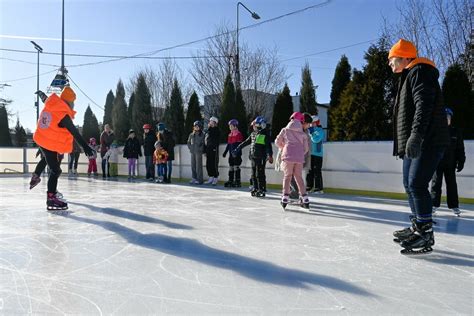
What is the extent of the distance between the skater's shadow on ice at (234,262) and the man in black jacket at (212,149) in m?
5.58

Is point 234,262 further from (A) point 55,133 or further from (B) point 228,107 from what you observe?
(B) point 228,107

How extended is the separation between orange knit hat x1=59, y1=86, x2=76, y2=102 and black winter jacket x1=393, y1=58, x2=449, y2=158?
397cm

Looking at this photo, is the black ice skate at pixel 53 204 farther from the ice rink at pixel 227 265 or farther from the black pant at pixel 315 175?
the black pant at pixel 315 175

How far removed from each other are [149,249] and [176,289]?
0.98 metres

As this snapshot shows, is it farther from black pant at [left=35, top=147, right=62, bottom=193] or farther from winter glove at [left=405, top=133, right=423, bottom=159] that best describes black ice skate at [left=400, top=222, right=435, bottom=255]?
black pant at [left=35, top=147, right=62, bottom=193]

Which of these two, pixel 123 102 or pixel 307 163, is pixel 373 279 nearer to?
pixel 307 163

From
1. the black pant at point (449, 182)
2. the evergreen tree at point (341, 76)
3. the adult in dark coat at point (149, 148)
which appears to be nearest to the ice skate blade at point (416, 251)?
the black pant at point (449, 182)

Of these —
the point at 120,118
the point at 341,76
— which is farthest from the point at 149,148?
the point at 120,118

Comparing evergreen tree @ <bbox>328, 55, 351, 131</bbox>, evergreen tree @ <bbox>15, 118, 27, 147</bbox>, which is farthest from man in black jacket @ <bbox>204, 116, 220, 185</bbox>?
evergreen tree @ <bbox>15, 118, 27, 147</bbox>

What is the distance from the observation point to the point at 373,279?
93.8 inches

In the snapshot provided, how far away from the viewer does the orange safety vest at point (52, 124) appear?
481cm

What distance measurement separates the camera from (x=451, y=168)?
4805 millimetres

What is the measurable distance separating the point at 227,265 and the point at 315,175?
5034 mm

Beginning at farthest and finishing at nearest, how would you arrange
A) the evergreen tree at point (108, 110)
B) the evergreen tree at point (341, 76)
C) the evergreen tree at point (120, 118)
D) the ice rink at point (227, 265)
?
the evergreen tree at point (108, 110) → the evergreen tree at point (120, 118) → the evergreen tree at point (341, 76) → the ice rink at point (227, 265)
